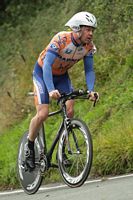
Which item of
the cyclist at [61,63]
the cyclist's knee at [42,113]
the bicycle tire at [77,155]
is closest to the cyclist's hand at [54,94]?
the cyclist at [61,63]

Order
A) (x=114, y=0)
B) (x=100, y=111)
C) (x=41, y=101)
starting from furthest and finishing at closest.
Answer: (x=114, y=0) < (x=100, y=111) < (x=41, y=101)

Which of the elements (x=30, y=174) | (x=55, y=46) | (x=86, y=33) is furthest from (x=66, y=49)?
(x=30, y=174)

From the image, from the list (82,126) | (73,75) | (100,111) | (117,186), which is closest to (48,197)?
(117,186)

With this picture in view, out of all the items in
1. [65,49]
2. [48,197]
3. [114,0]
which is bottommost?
[48,197]

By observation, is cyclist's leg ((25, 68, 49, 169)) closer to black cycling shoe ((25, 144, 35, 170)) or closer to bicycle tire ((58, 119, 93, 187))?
black cycling shoe ((25, 144, 35, 170))

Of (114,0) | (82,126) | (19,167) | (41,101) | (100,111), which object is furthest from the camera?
(114,0)

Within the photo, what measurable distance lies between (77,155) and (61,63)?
125 cm

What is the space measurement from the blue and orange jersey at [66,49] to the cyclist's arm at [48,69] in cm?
7

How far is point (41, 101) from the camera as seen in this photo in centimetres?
887

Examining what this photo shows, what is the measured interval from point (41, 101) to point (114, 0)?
24.6 feet

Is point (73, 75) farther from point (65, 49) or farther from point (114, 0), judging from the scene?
point (65, 49)

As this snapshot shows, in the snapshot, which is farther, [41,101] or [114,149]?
[114,149]

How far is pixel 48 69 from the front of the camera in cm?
841

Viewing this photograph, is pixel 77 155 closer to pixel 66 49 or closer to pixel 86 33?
pixel 66 49
